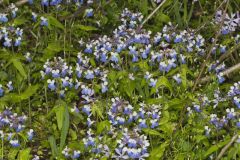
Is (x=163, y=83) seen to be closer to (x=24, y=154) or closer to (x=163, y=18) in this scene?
(x=163, y=18)

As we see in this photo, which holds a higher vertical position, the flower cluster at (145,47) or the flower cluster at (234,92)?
the flower cluster at (145,47)

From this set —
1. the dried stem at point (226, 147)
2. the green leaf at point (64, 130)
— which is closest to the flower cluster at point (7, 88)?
the green leaf at point (64, 130)

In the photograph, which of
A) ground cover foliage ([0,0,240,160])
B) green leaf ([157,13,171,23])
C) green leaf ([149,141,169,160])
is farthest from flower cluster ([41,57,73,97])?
green leaf ([157,13,171,23])

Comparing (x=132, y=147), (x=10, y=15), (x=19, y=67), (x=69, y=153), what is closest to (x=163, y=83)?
(x=132, y=147)

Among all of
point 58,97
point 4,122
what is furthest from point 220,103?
point 4,122

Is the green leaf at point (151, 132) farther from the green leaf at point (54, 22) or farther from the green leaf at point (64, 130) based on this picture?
the green leaf at point (54, 22)
